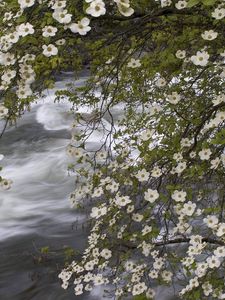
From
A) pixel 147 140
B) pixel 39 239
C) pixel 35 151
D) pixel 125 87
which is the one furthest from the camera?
pixel 35 151

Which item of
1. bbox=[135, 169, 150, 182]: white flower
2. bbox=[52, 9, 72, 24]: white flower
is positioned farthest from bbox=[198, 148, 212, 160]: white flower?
bbox=[52, 9, 72, 24]: white flower

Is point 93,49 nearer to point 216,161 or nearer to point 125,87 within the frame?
point 125,87

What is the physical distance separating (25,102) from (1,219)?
15.7ft

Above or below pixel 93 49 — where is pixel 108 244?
below

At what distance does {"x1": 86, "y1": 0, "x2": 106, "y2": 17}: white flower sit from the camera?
6.14 feet

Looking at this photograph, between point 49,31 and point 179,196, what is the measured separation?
1074mm

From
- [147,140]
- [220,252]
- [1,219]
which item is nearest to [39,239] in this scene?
[1,219]

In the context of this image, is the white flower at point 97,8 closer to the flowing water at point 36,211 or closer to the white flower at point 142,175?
the white flower at point 142,175

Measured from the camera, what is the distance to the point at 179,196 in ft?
8.84

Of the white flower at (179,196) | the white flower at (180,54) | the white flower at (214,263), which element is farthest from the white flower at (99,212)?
the white flower at (180,54)

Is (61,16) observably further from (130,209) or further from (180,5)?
(130,209)

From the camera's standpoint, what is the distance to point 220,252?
8.36 feet

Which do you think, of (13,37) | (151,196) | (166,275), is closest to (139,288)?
(166,275)

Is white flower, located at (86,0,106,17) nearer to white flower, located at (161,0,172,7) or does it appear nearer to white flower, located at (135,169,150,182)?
white flower, located at (161,0,172,7)
